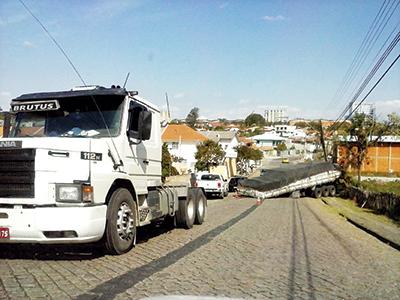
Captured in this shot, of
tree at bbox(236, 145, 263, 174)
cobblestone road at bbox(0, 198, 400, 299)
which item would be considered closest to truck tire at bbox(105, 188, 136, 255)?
cobblestone road at bbox(0, 198, 400, 299)

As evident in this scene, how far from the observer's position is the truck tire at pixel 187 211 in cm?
1279

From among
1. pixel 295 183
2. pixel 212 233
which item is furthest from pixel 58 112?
pixel 295 183

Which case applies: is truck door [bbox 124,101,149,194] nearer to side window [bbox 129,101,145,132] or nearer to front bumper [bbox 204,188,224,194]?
side window [bbox 129,101,145,132]

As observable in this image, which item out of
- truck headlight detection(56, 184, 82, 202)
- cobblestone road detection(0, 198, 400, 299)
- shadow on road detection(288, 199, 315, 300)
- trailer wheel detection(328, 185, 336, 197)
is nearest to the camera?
cobblestone road detection(0, 198, 400, 299)

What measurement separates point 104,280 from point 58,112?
3.68 m

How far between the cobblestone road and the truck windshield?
84.4 inches

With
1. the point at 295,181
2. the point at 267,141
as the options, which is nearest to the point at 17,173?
the point at 295,181

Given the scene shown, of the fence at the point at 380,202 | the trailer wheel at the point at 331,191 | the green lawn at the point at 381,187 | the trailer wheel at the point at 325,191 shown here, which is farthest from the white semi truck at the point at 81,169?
the trailer wheel at the point at 331,191

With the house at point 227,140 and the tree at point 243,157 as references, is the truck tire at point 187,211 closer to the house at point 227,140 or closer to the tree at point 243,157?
the house at point 227,140

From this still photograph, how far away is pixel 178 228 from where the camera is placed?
13391 mm

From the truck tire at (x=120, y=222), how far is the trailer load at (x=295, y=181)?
2944 cm

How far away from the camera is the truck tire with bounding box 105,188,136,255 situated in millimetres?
8211

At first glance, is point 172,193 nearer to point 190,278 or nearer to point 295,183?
point 190,278

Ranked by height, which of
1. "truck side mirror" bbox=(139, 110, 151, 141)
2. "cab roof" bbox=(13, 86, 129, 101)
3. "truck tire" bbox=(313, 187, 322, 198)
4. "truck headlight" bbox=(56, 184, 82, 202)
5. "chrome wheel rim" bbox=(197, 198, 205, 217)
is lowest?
"truck tire" bbox=(313, 187, 322, 198)
